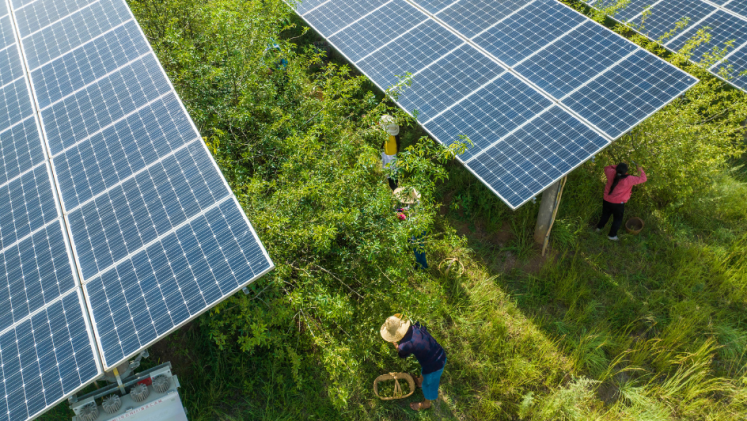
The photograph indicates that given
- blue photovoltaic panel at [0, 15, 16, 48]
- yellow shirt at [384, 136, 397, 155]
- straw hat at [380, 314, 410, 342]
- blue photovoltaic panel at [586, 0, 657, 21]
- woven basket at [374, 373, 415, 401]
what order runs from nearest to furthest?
straw hat at [380, 314, 410, 342] → woven basket at [374, 373, 415, 401] → blue photovoltaic panel at [0, 15, 16, 48] → yellow shirt at [384, 136, 397, 155] → blue photovoltaic panel at [586, 0, 657, 21]

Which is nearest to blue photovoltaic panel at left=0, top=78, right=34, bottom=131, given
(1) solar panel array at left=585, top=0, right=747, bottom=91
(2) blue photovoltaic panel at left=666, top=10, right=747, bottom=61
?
(1) solar panel array at left=585, top=0, right=747, bottom=91

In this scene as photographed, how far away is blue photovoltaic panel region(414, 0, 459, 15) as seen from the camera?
11111 mm

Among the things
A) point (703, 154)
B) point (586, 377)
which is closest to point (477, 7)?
point (703, 154)

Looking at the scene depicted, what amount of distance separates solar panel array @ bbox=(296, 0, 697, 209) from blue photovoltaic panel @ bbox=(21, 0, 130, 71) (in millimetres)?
4400

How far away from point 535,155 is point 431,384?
4.02 meters

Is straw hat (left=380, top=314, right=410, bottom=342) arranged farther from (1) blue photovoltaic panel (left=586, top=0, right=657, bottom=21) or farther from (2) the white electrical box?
(1) blue photovoltaic panel (left=586, top=0, right=657, bottom=21)

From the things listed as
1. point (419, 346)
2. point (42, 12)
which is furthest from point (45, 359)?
point (42, 12)

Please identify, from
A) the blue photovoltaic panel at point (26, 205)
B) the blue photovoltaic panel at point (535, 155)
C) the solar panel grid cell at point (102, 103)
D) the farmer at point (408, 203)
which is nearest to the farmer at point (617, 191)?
the blue photovoltaic panel at point (535, 155)

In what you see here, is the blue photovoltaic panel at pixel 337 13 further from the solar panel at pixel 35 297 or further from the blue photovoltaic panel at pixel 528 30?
the solar panel at pixel 35 297

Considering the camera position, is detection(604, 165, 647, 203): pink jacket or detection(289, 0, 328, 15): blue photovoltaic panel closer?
detection(604, 165, 647, 203): pink jacket

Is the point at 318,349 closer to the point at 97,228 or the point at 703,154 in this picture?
the point at 97,228

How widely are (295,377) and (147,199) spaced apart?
3.33m

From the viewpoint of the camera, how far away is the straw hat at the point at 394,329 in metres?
6.80

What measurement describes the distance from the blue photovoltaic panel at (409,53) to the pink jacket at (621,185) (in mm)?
4054
